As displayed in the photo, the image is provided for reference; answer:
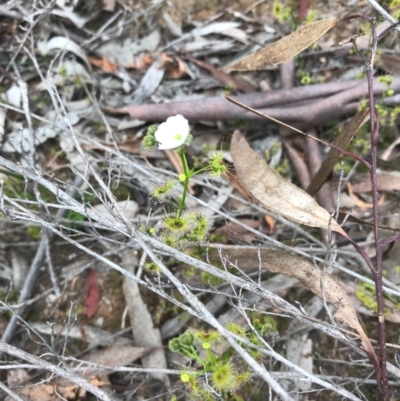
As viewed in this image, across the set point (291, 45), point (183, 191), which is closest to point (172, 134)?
point (183, 191)

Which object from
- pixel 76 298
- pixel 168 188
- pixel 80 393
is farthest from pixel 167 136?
pixel 80 393

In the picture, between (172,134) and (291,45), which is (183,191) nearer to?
(172,134)

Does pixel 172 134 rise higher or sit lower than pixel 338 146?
higher

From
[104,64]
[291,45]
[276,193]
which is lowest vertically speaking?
[276,193]

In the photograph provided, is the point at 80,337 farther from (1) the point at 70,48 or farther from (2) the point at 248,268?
(1) the point at 70,48

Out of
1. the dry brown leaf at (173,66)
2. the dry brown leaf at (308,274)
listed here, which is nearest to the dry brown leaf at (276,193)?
the dry brown leaf at (308,274)

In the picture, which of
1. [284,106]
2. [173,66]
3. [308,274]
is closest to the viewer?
[308,274]

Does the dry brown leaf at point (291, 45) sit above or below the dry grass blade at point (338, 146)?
above

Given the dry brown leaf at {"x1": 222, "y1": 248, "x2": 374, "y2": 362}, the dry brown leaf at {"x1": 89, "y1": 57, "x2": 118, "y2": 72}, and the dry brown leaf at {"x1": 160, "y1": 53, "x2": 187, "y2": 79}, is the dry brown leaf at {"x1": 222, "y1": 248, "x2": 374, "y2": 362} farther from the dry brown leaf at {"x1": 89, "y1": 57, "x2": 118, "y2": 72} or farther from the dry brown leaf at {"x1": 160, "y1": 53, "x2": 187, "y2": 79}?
the dry brown leaf at {"x1": 89, "y1": 57, "x2": 118, "y2": 72}

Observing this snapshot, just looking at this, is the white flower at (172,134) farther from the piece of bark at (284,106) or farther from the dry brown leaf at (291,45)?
the piece of bark at (284,106)
